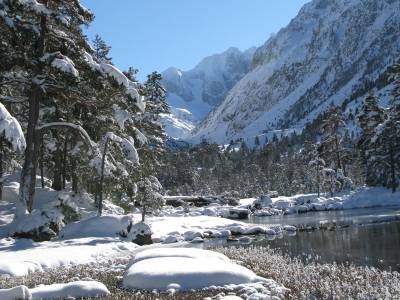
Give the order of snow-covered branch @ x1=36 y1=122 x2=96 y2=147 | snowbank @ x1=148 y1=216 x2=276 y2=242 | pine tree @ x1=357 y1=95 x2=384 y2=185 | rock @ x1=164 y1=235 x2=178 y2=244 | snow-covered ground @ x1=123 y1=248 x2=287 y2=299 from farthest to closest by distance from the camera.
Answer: pine tree @ x1=357 y1=95 x2=384 y2=185 < snowbank @ x1=148 y1=216 x2=276 y2=242 < rock @ x1=164 y1=235 x2=178 y2=244 < snow-covered branch @ x1=36 y1=122 x2=96 y2=147 < snow-covered ground @ x1=123 y1=248 x2=287 y2=299

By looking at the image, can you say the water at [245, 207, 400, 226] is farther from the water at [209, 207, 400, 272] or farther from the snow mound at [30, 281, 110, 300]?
the snow mound at [30, 281, 110, 300]

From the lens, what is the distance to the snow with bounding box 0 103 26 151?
1775cm

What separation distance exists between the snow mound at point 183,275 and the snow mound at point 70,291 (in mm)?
1171

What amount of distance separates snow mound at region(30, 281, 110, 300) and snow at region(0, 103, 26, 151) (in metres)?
7.16

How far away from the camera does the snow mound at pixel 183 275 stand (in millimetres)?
13070

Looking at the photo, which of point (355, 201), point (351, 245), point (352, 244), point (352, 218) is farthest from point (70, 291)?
point (355, 201)

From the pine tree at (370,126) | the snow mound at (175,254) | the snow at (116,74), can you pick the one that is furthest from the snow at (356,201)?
the snow mound at (175,254)

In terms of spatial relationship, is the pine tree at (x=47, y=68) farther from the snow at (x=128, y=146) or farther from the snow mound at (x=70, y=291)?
the snow mound at (x=70, y=291)

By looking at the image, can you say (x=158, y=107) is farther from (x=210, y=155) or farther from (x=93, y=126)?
(x=210, y=155)

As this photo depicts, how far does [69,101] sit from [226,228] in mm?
18001

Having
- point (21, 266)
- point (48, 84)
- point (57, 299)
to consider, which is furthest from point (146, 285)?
point (48, 84)

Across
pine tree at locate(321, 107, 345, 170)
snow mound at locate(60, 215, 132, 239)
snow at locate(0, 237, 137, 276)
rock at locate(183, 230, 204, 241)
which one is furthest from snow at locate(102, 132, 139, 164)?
pine tree at locate(321, 107, 345, 170)

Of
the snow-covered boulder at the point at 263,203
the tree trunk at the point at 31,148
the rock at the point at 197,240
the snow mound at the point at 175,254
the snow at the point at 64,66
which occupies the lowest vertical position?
the rock at the point at 197,240

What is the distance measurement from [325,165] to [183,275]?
6690 centimetres
